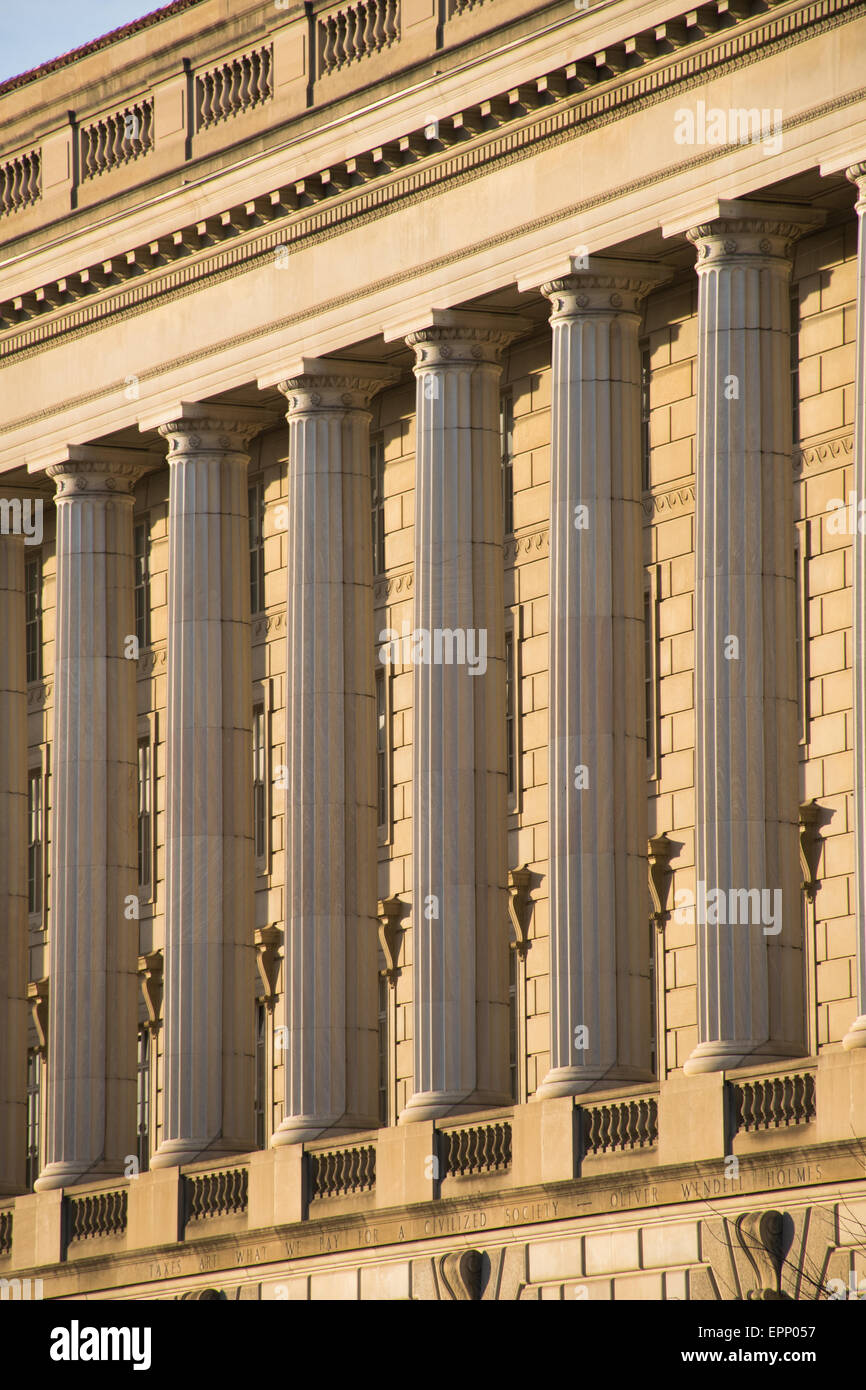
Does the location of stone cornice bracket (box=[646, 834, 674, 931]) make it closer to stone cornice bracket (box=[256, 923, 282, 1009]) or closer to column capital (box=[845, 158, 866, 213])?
stone cornice bracket (box=[256, 923, 282, 1009])

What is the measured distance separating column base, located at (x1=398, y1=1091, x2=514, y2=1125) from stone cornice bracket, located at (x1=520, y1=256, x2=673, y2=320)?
1205 centimetres

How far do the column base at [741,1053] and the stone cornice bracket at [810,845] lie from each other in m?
2.75

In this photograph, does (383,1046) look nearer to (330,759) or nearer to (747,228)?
(330,759)

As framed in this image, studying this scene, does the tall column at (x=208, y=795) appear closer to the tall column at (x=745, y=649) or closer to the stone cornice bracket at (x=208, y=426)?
the stone cornice bracket at (x=208, y=426)

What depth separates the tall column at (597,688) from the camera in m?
49.9

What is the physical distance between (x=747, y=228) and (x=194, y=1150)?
61.5ft

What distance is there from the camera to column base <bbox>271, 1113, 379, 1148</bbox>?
54812 mm

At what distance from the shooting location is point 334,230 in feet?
185

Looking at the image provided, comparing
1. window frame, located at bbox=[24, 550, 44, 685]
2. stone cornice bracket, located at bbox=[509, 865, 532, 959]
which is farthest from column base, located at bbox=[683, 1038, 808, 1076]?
window frame, located at bbox=[24, 550, 44, 685]

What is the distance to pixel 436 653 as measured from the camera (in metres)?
53.6

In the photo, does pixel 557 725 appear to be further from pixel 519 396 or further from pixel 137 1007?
pixel 137 1007

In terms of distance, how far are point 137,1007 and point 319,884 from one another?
7.30 metres
